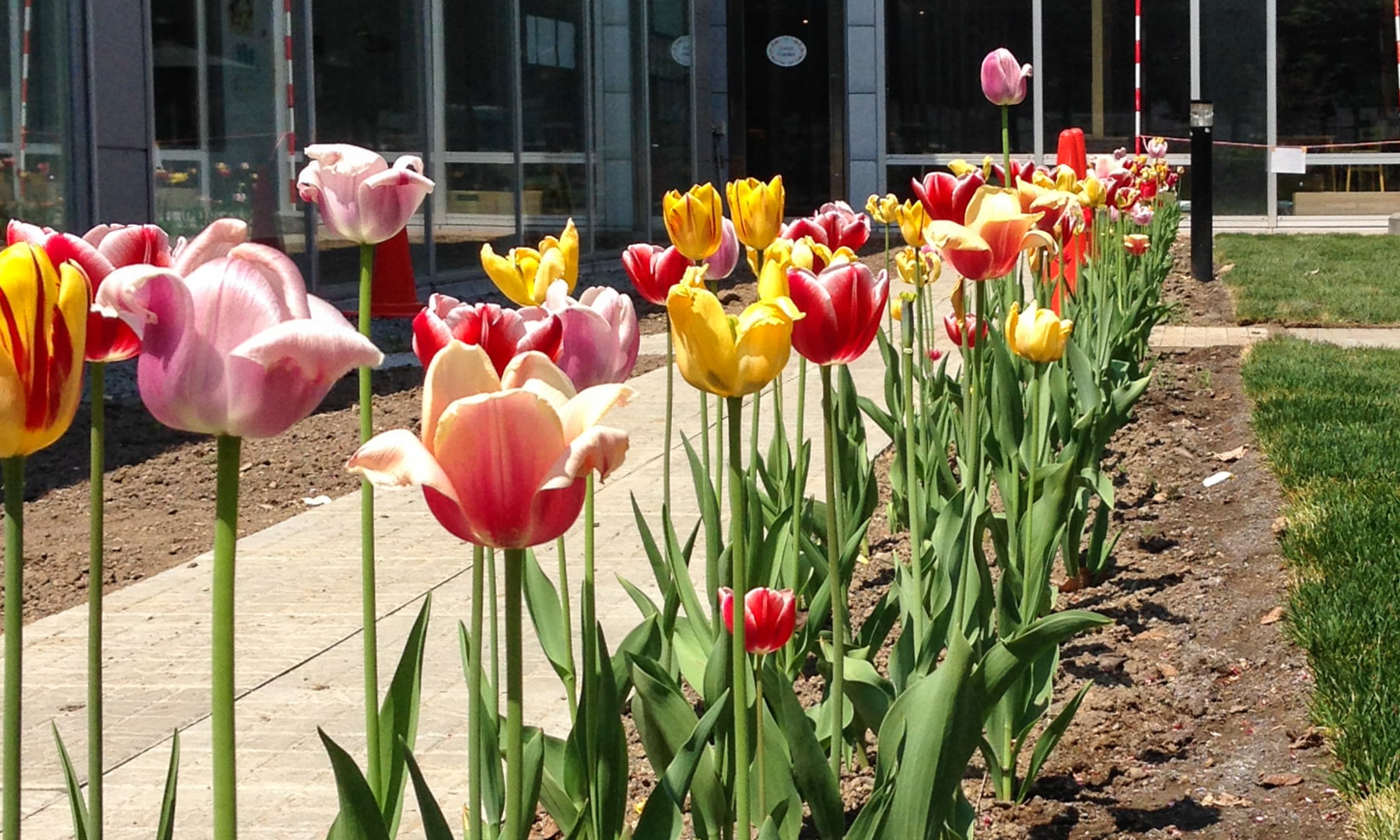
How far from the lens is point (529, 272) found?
89.6 inches

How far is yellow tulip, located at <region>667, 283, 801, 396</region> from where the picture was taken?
1.64 m

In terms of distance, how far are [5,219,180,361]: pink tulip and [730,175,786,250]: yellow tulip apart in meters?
1.45

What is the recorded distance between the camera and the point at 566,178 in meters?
14.8

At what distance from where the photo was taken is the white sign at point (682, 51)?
56.4ft

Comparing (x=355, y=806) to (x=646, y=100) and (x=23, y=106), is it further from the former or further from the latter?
(x=646, y=100)

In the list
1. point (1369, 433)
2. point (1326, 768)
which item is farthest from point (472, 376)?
point (1369, 433)

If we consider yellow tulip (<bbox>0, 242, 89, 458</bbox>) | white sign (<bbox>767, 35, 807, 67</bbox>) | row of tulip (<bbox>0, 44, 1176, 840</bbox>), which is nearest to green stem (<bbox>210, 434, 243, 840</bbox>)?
row of tulip (<bbox>0, 44, 1176, 840</bbox>)

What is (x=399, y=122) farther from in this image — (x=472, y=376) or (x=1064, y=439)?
(x=472, y=376)

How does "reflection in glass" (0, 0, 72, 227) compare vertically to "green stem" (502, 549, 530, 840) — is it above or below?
above

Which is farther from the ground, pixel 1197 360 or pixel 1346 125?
pixel 1346 125

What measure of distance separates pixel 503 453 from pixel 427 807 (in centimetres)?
39

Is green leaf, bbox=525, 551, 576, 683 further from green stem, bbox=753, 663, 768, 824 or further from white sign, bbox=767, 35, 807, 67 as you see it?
white sign, bbox=767, 35, 807, 67

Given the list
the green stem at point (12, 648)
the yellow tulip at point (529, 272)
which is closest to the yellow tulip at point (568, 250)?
the yellow tulip at point (529, 272)

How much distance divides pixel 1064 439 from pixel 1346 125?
55.7ft
